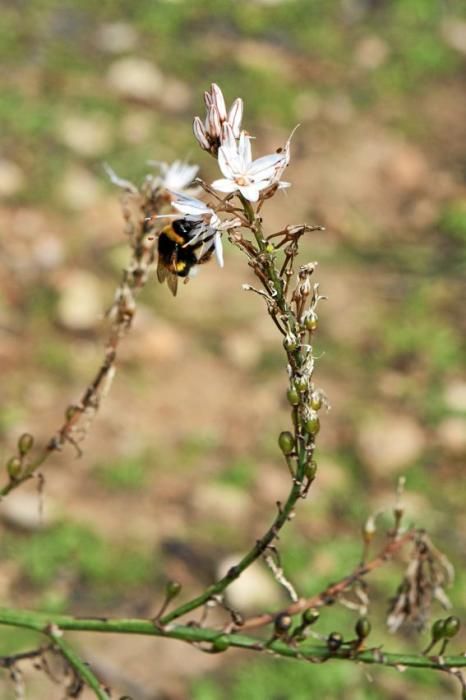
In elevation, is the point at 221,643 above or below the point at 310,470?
below

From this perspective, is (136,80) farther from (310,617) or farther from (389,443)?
(310,617)

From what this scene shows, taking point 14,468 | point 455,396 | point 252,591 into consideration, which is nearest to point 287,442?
point 14,468

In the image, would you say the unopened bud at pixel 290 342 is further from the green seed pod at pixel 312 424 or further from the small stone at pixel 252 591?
the small stone at pixel 252 591

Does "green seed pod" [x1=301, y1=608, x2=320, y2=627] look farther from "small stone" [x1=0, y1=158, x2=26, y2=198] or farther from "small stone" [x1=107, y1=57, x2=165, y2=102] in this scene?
"small stone" [x1=107, y1=57, x2=165, y2=102]

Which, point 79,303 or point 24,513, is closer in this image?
point 24,513

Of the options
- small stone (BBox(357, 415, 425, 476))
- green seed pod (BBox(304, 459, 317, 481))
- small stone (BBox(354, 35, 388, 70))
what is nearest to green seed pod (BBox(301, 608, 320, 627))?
green seed pod (BBox(304, 459, 317, 481))
